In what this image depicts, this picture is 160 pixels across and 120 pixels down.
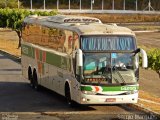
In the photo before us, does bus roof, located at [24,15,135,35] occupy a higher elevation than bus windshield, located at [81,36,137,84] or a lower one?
higher

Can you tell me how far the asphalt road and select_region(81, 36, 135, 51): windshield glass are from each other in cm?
218

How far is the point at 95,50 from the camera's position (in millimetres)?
18000

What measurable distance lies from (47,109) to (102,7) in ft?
325

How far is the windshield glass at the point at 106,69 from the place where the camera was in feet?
58.7

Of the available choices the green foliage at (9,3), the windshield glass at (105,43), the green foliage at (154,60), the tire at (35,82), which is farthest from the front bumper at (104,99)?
the green foliage at (9,3)

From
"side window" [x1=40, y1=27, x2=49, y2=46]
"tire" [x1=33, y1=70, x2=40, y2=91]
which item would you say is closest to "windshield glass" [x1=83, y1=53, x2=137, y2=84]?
"side window" [x1=40, y1=27, x2=49, y2=46]

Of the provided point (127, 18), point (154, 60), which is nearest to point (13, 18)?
point (154, 60)

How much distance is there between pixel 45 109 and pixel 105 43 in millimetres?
3152

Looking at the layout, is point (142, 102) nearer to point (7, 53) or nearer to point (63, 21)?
point (63, 21)

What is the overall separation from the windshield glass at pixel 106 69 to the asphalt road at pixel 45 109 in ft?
3.70

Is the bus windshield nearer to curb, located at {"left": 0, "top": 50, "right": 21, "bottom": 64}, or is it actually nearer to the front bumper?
the front bumper

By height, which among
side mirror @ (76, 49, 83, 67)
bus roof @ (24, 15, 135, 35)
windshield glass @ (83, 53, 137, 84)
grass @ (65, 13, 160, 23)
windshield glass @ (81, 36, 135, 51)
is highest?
bus roof @ (24, 15, 135, 35)

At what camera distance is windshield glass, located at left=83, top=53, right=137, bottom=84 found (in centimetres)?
1791

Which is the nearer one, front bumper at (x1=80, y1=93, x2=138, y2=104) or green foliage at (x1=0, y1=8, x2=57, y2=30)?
front bumper at (x1=80, y1=93, x2=138, y2=104)
